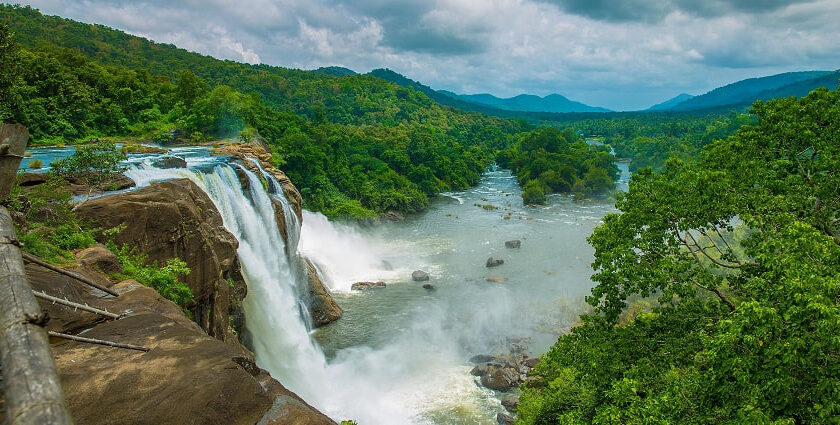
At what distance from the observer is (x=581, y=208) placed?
5938 cm

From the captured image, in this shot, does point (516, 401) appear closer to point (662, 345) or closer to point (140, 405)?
point (662, 345)

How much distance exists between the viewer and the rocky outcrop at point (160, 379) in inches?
237

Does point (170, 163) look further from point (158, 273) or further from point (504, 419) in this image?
point (504, 419)

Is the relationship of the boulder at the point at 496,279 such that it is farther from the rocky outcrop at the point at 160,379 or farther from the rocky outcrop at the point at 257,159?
the rocky outcrop at the point at 160,379

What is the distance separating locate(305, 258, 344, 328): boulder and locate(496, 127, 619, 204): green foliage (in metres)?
39.2

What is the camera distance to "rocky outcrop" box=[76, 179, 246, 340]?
46.0 feet

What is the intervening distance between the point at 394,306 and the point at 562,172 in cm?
4945

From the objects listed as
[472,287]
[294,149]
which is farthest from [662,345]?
[294,149]

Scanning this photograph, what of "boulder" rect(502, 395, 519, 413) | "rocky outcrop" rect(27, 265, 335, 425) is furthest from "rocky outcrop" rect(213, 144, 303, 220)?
"rocky outcrop" rect(27, 265, 335, 425)

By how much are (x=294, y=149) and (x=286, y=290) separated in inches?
1169

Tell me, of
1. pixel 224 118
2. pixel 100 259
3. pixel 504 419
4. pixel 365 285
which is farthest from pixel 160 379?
pixel 224 118

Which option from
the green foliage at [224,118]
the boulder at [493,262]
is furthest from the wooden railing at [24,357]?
the boulder at [493,262]

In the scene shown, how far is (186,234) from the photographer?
15.3 meters

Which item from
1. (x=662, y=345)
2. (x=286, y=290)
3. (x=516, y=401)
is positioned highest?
(x=662, y=345)
